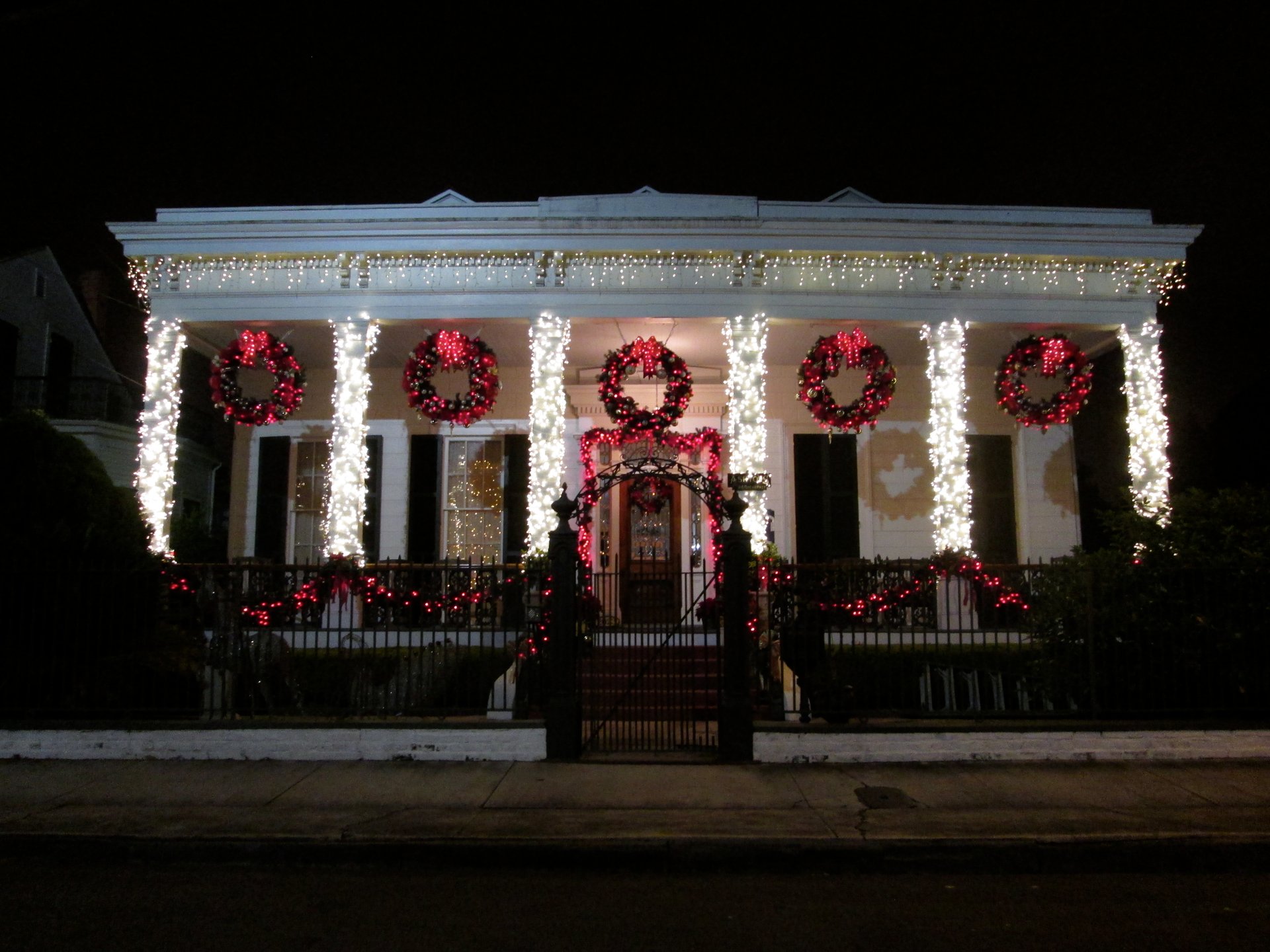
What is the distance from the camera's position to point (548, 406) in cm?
1254

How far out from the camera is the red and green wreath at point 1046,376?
40.9ft

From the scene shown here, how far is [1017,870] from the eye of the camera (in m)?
5.88

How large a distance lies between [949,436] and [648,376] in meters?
4.34

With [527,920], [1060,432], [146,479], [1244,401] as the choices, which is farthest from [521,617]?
[1244,401]

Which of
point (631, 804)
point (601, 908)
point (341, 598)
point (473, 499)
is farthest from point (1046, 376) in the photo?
point (601, 908)

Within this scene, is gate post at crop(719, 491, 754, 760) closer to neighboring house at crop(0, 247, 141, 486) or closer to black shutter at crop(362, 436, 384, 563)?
black shutter at crop(362, 436, 384, 563)

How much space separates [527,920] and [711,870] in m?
1.47

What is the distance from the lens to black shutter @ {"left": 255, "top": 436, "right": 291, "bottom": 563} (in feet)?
49.4

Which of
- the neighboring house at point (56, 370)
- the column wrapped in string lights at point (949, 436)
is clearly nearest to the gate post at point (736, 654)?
the column wrapped in string lights at point (949, 436)

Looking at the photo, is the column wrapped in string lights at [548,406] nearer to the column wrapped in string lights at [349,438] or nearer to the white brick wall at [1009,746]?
the column wrapped in string lights at [349,438]

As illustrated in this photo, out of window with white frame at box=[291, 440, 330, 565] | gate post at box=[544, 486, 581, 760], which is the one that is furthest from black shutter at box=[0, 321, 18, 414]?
gate post at box=[544, 486, 581, 760]

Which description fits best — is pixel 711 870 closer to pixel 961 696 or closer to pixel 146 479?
pixel 961 696

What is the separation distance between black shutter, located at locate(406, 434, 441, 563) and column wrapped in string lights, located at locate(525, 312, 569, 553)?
322cm

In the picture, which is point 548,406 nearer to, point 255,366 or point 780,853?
point 255,366
